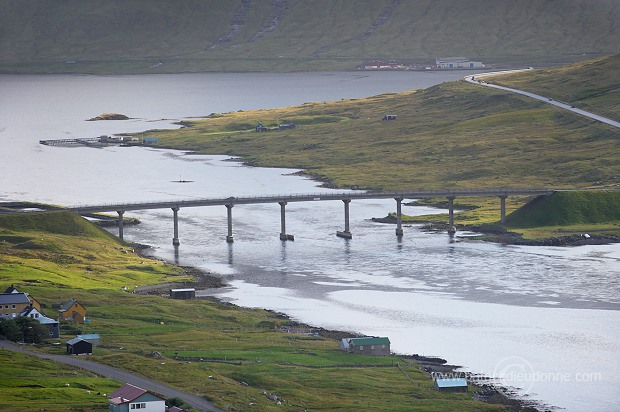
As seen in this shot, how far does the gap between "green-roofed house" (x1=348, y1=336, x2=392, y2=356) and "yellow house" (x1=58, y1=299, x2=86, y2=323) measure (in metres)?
20.8

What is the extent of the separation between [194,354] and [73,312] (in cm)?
1352

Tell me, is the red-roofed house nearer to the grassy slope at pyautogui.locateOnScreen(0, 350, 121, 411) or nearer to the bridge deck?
the grassy slope at pyautogui.locateOnScreen(0, 350, 121, 411)

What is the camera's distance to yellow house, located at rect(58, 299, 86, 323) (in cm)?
11094

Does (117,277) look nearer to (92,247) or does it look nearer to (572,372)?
(92,247)

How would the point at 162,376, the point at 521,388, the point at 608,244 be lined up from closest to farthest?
the point at 162,376, the point at 521,388, the point at 608,244

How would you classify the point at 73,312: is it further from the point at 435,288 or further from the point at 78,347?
the point at 435,288

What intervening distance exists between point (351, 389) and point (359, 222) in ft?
273

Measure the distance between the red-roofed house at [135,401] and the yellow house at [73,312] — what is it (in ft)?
91.9

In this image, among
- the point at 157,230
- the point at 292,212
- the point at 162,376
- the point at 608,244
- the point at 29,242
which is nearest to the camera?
the point at 162,376

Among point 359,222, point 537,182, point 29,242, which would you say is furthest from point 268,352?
point 537,182

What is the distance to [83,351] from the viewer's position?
9800 cm

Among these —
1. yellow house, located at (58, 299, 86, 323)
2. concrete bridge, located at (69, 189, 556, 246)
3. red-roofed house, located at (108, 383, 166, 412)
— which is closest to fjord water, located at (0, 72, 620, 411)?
concrete bridge, located at (69, 189, 556, 246)

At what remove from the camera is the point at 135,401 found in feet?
268

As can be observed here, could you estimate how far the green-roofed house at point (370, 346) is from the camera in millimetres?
106625
